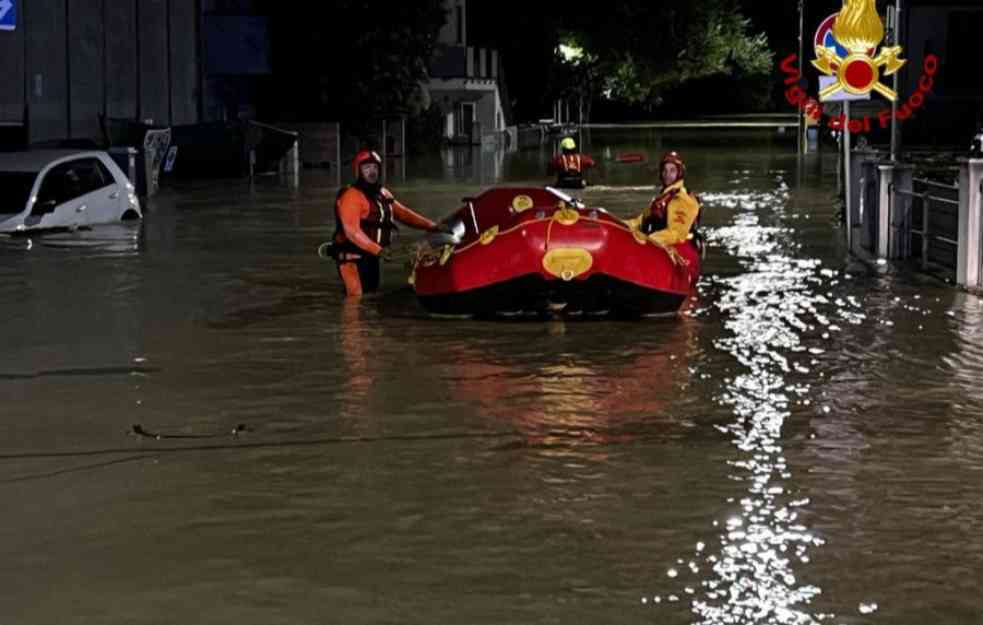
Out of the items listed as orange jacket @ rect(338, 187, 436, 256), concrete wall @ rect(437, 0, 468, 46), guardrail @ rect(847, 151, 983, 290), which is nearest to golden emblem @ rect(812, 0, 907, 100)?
guardrail @ rect(847, 151, 983, 290)

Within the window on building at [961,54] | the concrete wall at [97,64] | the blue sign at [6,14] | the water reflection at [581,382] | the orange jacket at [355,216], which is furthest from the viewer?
the window on building at [961,54]

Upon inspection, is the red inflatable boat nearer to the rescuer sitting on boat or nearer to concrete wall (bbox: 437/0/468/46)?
the rescuer sitting on boat

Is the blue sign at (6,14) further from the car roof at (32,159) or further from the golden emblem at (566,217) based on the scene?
the golden emblem at (566,217)

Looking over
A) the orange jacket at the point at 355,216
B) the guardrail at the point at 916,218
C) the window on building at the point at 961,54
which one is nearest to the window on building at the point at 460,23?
the window on building at the point at 961,54

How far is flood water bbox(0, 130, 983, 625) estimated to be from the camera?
763 centimetres

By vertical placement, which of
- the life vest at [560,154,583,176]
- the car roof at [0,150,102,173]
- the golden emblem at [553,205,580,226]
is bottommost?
the golden emblem at [553,205,580,226]

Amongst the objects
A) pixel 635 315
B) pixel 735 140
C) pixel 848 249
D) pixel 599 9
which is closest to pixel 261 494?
pixel 635 315

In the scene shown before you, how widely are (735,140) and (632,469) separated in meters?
67.0

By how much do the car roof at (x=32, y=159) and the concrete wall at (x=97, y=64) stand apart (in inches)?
346

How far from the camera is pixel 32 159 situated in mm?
26156

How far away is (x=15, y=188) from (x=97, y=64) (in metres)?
15.4

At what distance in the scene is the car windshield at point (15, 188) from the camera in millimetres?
25828

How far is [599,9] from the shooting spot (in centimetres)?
8612

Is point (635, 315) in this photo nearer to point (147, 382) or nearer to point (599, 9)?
point (147, 382)
